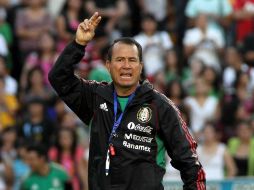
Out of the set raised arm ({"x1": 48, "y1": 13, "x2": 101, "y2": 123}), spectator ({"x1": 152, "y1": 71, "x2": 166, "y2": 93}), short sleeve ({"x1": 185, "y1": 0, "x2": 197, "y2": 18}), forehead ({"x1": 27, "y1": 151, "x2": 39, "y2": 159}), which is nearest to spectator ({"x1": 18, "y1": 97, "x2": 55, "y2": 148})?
forehead ({"x1": 27, "y1": 151, "x2": 39, "y2": 159})

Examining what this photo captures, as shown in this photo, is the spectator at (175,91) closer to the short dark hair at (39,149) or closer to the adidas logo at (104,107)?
the short dark hair at (39,149)

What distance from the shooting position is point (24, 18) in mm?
16203

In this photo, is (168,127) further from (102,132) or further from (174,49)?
(174,49)

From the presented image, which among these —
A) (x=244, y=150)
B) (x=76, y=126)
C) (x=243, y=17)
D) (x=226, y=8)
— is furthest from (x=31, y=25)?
(x=244, y=150)

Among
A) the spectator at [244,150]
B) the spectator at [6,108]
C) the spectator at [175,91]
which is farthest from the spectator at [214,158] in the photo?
the spectator at [6,108]

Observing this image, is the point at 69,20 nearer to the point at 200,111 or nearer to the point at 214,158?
the point at 200,111

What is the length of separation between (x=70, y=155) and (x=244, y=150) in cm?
241

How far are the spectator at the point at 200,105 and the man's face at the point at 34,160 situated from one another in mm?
3203

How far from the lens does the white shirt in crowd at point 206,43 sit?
15.8 metres

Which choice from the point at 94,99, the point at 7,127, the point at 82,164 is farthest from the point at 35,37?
the point at 94,99

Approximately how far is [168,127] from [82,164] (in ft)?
19.1

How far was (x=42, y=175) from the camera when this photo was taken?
38.3 feet

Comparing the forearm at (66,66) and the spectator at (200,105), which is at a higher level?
the spectator at (200,105)

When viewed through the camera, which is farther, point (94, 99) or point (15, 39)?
point (15, 39)
